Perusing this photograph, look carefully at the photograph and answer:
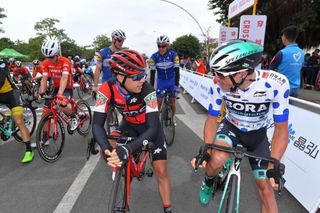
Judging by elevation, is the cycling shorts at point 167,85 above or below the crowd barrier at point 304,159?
above

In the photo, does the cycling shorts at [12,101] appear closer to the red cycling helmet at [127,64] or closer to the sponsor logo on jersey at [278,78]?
the red cycling helmet at [127,64]

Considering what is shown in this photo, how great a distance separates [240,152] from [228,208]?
1.55ft

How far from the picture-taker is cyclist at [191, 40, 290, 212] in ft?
7.52

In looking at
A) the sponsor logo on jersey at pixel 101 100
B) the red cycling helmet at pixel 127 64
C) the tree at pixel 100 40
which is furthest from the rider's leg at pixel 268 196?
the tree at pixel 100 40

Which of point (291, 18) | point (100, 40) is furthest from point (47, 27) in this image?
point (291, 18)

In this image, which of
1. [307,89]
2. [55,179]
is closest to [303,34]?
[307,89]

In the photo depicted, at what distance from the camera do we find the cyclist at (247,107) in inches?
90.2

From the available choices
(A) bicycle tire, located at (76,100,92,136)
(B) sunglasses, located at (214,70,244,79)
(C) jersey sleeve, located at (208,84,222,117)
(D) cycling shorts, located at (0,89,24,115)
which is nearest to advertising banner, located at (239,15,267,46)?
(A) bicycle tire, located at (76,100,92,136)

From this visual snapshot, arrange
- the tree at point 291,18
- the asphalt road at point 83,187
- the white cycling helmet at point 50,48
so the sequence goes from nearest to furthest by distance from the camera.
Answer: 1. the asphalt road at point 83,187
2. the white cycling helmet at point 50,48
3. the tree at point 291,18

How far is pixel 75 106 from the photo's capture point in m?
6.09

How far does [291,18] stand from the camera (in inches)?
Result: 891

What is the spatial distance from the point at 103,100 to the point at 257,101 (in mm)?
1528

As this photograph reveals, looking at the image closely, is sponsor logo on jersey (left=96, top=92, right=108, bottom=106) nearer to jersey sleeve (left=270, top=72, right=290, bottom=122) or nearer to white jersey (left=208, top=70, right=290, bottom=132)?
white jersey (left=208, top=70, right=290, bottom=132)

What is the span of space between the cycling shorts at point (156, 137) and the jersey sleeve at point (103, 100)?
1.85 feet
